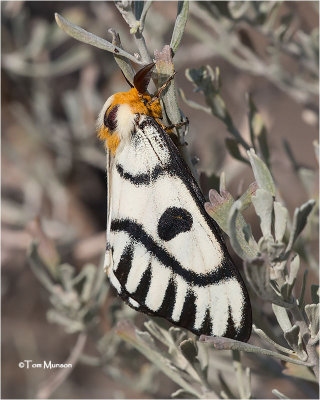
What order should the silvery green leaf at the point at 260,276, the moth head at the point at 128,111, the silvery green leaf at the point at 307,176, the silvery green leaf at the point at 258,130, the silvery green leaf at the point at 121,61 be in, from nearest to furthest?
the silvery green leaf at the point at 260,276
the silvery green leaf at the point at 121,61
the moth head at the point at 128,111
the silvery green leaf at the point at 258,130
the silvery green leaf at the point at 307,176

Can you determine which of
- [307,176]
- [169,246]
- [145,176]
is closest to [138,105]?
Result: [145,176]

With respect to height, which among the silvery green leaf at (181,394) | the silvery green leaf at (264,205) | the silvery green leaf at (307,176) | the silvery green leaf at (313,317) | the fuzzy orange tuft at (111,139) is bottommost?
the silvery green leaf at (181,394)

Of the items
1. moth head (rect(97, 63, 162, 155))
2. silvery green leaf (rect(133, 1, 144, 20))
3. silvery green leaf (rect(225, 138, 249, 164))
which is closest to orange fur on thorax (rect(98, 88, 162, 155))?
moth head (rect(97, 63, 162, 155))

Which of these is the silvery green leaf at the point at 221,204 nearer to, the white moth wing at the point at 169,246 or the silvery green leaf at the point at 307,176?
the white moth wing at the point at 169,246

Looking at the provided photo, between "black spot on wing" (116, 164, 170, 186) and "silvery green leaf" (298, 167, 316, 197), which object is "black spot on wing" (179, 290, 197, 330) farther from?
"silvery green leaf" (298, 167, 316, 197)

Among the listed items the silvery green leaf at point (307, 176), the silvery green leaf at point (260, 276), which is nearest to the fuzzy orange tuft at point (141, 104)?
the silvery green leaf at point (260, 276)

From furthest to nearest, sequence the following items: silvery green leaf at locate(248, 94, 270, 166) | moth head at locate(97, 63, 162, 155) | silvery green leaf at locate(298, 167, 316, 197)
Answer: silvery green leaf at locate(298, 167, 316, 197) < silvery green leaf at locate(248, 94, 270, 166) < moth head at locate(97, 63, 162, 155)
